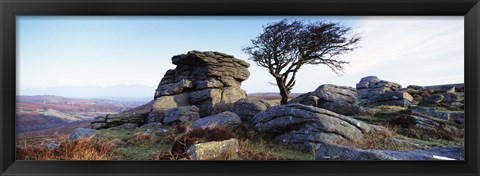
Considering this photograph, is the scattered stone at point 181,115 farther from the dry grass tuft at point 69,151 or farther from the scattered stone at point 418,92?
the scattered stone at point 418,92

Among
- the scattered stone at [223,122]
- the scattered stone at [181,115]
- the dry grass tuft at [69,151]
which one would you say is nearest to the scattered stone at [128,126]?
the scattered stone at [181,115]

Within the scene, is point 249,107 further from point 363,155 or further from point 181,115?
point 363,155

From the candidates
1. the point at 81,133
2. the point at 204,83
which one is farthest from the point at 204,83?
the point at 81,133

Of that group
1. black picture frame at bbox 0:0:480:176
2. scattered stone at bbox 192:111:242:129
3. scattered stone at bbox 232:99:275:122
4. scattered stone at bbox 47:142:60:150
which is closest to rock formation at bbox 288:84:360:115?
scattered stone at bbox 232:99:275:122

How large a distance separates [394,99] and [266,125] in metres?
4.45

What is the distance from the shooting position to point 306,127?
16.3ft

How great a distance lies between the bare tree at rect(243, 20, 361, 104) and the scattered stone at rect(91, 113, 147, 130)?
3.41m

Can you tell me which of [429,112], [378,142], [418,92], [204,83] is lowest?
[378,142]

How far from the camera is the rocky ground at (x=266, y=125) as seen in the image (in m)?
3.71

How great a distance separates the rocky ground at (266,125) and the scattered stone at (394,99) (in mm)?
27

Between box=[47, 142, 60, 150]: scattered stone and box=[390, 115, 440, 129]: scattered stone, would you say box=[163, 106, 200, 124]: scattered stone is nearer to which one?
box=[47, 142, 60, 150]: scattered stone

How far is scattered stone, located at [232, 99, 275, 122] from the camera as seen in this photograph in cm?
715
